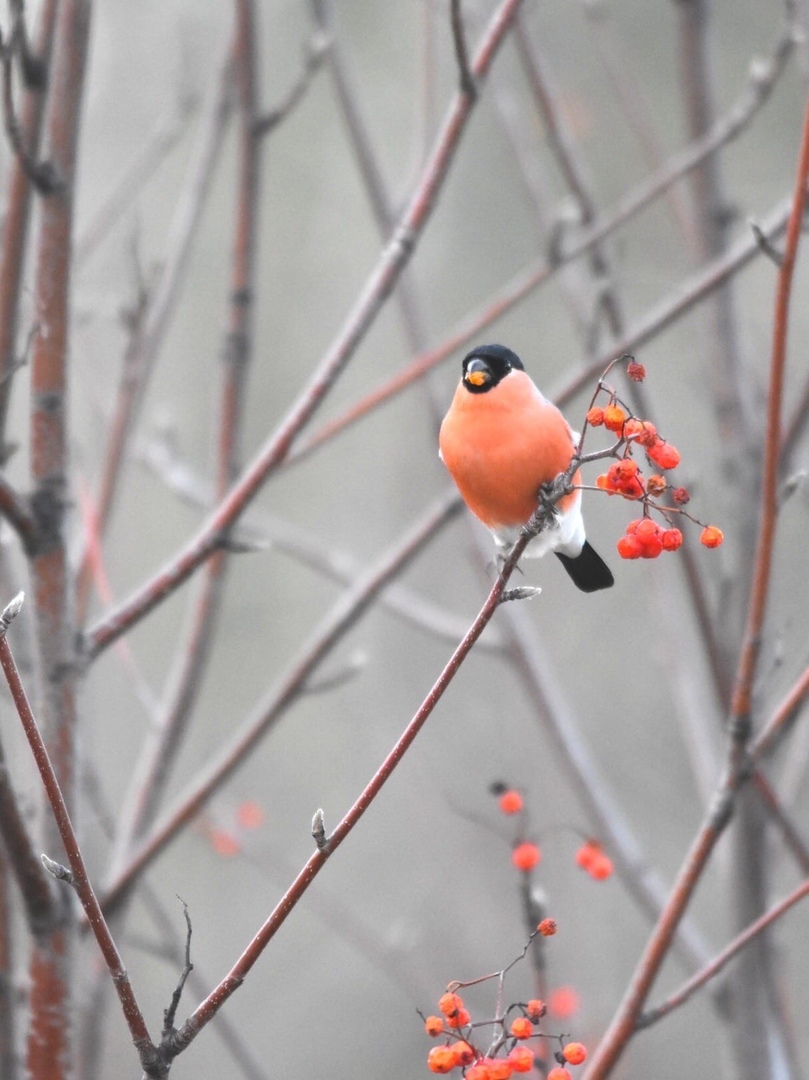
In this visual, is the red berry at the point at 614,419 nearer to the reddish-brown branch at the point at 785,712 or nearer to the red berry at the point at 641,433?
the red berry at the point at 641,433

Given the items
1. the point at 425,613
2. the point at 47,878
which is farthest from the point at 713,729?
the point at 47,878

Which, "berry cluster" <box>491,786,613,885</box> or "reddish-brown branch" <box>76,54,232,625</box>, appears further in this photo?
"reddish-brown branch" <box>76,54,232,625</box>

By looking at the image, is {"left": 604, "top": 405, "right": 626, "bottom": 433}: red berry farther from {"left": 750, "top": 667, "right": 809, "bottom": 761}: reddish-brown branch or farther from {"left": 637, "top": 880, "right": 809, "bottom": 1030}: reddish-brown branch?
{"left": 637, "top": 880, "right": 809, "bottom": 1030}: reddish-brown branch

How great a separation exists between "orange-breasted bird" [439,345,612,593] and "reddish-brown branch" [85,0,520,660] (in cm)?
14

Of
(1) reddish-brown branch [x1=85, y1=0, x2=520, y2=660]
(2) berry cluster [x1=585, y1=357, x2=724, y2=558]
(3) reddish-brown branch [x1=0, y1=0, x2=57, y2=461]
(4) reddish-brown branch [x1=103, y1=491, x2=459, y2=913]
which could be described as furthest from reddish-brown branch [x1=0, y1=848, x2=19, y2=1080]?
(2) berry cluster [x1=585, y1=357, x2=724, y2=558]

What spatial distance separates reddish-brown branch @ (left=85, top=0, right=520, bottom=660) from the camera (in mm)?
1342

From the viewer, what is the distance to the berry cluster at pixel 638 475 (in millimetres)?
1014

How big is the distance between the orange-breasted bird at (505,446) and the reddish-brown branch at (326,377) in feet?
0.44

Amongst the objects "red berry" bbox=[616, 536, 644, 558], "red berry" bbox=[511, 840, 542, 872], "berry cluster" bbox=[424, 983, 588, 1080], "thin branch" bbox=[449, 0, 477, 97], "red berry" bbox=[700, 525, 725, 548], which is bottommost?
"berry cluster" bbox=[424, 983, 588, 1080]

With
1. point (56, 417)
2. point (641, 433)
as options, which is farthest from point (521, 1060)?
point (56, 417)

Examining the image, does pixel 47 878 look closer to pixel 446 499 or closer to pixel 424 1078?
pixel 446 499

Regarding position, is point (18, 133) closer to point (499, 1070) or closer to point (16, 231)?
point (16, 231)

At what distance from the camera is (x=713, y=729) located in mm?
2180

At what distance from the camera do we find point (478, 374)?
1355 mm
